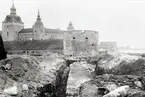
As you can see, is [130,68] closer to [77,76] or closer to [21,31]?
[77,76]

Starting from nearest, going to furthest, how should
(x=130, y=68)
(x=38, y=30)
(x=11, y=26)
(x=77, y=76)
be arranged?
(x=130, y=68) → (x=77, y=76) → (x=38, y=30) → (x=11, y=26)

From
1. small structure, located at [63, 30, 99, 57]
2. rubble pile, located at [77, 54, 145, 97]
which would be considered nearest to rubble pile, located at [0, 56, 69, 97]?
rubble pile, located at [77, 54, 145, 97]

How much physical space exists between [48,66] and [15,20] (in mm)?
65898

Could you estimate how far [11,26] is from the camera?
92500 millimetres

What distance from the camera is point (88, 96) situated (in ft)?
61.5

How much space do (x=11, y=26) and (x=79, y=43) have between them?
52.4 metres

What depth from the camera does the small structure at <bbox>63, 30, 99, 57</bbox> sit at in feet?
152

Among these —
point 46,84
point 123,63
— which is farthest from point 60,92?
point 123,63

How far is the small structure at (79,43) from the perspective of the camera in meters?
46.2

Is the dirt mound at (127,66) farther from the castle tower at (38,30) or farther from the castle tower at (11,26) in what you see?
the castle tower at (11,26)

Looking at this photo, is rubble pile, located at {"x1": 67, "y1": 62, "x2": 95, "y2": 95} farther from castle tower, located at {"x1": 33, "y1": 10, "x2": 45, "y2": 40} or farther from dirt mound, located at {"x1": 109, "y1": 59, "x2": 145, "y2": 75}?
castle tower, located at {"x1": 33, "y1": 10, "x2": 45, "y2": 40}

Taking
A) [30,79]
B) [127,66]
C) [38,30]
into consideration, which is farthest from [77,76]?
[38,30]

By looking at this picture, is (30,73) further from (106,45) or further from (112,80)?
(106,45)

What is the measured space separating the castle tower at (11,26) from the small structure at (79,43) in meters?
49.2
